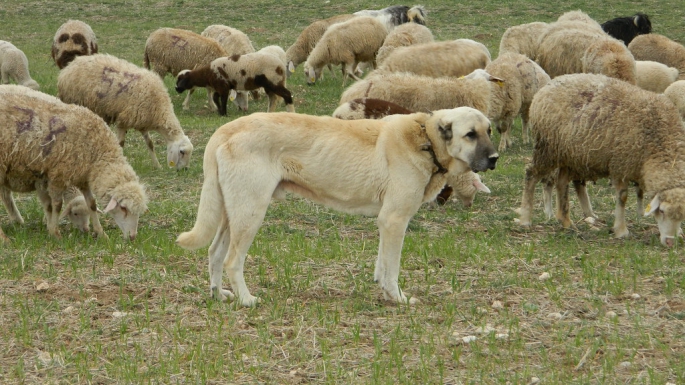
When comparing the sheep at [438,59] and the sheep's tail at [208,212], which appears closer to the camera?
the sheep's tail at [208,212]

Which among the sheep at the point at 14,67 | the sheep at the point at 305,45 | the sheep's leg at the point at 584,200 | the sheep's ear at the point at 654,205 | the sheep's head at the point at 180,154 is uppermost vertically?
the sheep's ear at the point at 654,205

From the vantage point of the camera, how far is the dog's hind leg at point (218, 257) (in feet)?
21.7

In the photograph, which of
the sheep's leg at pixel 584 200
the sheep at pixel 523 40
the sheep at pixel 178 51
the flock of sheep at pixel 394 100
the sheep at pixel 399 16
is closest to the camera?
the flock of sheep at pixel 394 100

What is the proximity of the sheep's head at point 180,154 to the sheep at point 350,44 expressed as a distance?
8.70 metres

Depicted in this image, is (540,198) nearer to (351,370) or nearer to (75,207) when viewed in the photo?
(75,207)

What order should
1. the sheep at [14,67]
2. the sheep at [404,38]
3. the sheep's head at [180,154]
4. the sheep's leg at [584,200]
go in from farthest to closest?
1. the sheep at [14,67]
2. the sheep at [404,38]
3. the sheep's head at [180,154]
4. the sheep's leg at [584,200]

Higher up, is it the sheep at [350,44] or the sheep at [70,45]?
the sheep at [70,45]

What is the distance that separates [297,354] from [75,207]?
177 inches

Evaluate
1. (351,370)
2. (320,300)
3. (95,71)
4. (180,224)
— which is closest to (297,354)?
(351,370)

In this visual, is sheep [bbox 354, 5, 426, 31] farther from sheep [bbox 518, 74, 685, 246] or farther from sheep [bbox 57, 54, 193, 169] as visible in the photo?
sheep [bbox 518, 74, 685, 246]

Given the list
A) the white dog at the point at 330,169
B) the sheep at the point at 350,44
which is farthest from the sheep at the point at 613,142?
the sheep at the point at 350,44

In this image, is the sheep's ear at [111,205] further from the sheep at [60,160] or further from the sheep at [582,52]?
the sheep at [582,52]

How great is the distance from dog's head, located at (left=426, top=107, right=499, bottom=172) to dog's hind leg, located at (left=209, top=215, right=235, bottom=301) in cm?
177

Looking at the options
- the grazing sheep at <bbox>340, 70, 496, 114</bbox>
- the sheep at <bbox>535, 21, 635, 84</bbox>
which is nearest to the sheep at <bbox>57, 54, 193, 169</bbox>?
the grazing sheep at <bbox>340, 70, 496, 114</bbox>
